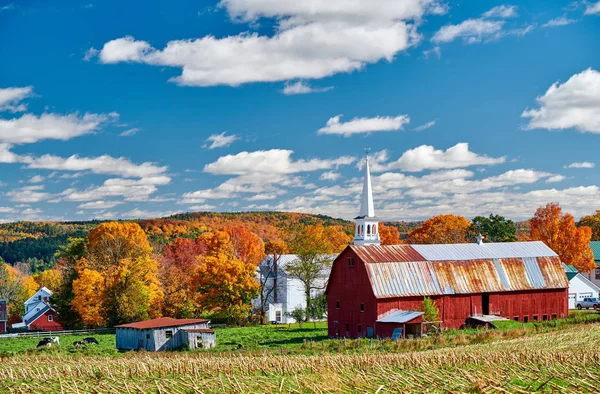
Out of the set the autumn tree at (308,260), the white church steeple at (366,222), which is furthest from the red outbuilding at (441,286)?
the autumn tree at (308,260)

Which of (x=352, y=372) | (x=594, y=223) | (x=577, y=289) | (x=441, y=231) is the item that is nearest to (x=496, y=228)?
(x=441, y=231)

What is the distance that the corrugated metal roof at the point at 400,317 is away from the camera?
4538 cm

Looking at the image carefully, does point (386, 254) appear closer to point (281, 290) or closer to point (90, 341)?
point (90, 341)

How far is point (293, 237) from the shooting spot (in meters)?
73.3

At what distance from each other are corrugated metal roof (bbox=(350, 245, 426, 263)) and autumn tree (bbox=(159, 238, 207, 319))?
2095 centimetres

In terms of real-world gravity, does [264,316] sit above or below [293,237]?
below

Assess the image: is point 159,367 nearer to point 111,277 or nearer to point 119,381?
point 119,381

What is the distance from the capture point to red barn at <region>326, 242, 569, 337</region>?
49094mm

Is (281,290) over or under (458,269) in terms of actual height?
under

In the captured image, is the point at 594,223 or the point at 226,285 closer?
the point at 226,285

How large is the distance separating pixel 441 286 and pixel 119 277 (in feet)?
91.6

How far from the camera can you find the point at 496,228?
288ft

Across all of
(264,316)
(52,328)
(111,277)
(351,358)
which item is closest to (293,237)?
(264,316)

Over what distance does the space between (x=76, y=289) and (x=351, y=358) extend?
39910mm
